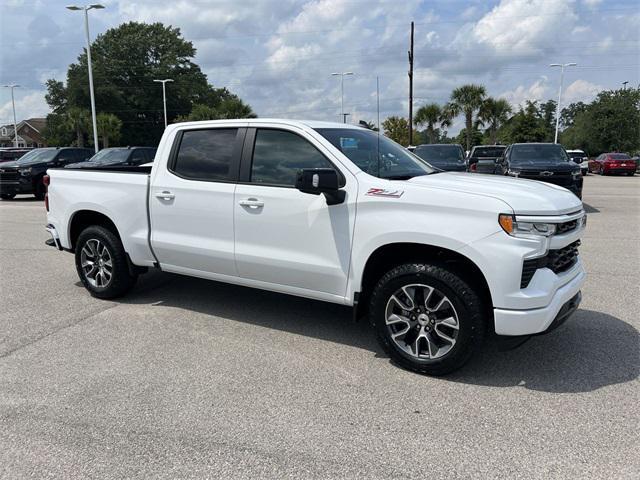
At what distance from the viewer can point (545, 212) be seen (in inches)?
144

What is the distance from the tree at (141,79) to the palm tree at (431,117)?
3023cm

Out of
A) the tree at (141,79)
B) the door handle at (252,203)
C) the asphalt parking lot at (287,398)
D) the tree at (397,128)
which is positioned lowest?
the asphalt parking lot at (287,398)

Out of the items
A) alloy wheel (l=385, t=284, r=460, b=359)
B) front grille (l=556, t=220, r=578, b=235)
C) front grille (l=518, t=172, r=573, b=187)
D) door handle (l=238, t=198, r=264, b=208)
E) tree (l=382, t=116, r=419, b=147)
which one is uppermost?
tree (l=382, t=116, r=419, b=147)

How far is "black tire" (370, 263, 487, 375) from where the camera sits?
12.5 feet

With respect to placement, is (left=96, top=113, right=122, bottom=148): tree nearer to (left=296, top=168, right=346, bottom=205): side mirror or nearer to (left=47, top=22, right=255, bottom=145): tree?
(left=47, top=22, right=255, bottom=145): tree

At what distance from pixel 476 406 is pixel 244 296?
126 inches

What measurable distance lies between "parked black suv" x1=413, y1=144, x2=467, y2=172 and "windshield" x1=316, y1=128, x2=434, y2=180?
10397 millimetres

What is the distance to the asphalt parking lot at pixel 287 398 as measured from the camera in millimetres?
2984

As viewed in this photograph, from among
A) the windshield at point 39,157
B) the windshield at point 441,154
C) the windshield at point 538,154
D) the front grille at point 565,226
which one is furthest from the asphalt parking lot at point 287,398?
the windshield at point 39,157

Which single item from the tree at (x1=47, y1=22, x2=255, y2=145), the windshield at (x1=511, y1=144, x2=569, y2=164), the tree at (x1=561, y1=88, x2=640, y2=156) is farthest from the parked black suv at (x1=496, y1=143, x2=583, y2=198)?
the tree at (x1=47, y1=22, x2=255, y2=145)

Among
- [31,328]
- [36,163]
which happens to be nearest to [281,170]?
[31,328]

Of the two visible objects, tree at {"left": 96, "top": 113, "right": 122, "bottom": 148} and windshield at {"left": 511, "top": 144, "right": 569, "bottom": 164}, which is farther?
tree at {"left": 96, "top": 113, "right": 122, "bottom": 148}

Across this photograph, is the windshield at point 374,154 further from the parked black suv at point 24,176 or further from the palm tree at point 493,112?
the palm tree at point 493,112

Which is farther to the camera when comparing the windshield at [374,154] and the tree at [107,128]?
the tree at [107,128]
